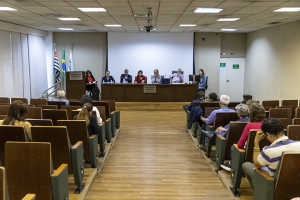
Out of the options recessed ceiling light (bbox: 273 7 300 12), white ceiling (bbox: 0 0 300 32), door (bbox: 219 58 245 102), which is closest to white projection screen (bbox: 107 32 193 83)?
door (bbox: 219 58 245 102)

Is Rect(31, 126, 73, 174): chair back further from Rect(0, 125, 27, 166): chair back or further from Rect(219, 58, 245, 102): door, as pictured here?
Rect(219, 58, 245, 102): door

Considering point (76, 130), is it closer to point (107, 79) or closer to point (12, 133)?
point (12, 133)

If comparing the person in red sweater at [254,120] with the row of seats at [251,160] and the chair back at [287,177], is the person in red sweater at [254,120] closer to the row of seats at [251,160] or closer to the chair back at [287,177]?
the row of seats at [251,160]

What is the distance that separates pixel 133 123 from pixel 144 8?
3357mm

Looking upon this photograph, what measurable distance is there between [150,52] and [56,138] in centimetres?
1045

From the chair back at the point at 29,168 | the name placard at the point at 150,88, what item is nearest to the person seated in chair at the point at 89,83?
the name placard at the point at 150,88

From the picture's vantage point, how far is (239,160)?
3340 mm

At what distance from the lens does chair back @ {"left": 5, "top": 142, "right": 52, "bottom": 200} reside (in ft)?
8.30

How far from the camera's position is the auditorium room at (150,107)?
8.64ft

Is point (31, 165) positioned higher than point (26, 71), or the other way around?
point (26, 71)

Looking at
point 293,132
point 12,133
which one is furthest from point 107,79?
point 293,132

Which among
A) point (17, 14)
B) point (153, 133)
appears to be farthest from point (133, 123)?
point (17, 14)

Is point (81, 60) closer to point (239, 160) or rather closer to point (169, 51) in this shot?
point (169, 51)

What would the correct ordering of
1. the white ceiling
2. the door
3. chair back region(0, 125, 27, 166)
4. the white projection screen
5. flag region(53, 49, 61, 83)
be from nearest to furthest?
chair back region(0, 125, 27, 166) → the white ceiling → flag region(53, 49, 61, 83) → the white projection screen → the door
